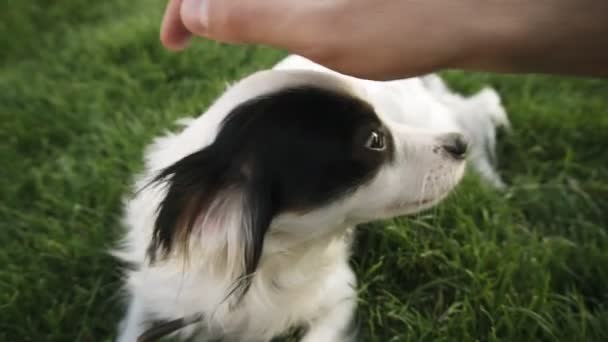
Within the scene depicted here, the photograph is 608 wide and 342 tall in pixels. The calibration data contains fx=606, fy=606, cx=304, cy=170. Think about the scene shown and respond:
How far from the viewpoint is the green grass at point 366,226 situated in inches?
67.6

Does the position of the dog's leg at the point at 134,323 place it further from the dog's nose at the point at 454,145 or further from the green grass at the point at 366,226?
the dog's nose at the point at 454,145

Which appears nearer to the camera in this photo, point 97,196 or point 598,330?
point 598,330

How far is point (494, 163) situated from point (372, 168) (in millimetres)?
1188

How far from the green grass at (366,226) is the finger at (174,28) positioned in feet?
2.69

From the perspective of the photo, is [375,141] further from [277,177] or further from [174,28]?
[174,28]

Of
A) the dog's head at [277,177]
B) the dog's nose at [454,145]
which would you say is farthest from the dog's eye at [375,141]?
the dog's nose at [454,145]

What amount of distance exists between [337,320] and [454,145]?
1.93 ft

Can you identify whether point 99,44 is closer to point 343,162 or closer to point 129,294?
point 129,294

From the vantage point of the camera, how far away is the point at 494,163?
2.46m

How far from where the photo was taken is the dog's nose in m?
1.60

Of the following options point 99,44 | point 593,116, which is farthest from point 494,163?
point 99,44

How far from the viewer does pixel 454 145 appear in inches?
63.5

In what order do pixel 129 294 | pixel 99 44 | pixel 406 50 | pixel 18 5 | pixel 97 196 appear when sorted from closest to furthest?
pixel 406 50
pixel 129 294
pixel 97 196
pixel 99 44
pixel 18 5

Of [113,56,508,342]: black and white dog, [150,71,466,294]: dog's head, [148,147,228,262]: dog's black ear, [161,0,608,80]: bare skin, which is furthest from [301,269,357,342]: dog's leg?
[161,0,608,80]: bare skin
